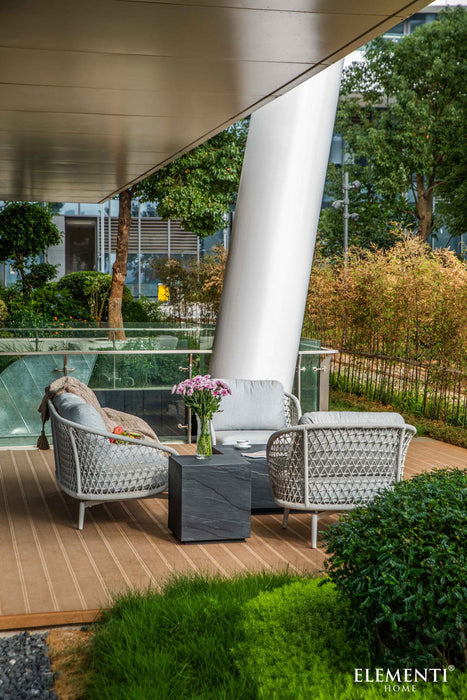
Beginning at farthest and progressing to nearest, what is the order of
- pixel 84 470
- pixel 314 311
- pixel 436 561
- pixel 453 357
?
pixel 314 311, pixel 453 357, pixel 84 470, pixel 436 561

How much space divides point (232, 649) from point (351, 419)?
2.11m

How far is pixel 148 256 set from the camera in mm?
24109

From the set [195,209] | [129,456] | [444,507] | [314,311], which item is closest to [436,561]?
[444,507]

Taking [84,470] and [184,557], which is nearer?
[184,557]

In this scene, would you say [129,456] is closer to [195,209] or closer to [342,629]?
[342,629]

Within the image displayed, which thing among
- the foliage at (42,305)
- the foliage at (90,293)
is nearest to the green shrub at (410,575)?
the foliage at (42,305)

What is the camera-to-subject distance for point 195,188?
47.2ft

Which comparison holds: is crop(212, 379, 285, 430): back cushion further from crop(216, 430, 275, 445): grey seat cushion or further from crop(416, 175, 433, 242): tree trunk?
crop(416, 175, 433, 242): tree trunk

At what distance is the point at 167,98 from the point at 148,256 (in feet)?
62.4

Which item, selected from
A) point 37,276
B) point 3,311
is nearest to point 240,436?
point 3,311

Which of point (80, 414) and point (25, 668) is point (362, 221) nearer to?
point (80, 414)

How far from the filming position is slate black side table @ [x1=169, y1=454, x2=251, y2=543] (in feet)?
15.5

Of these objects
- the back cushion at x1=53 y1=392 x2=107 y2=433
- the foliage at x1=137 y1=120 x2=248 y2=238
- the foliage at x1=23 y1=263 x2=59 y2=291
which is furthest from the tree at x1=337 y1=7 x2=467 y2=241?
the back cushion at x1=53 y1=392 x2=107 y2=433

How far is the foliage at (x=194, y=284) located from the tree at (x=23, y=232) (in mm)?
3729
